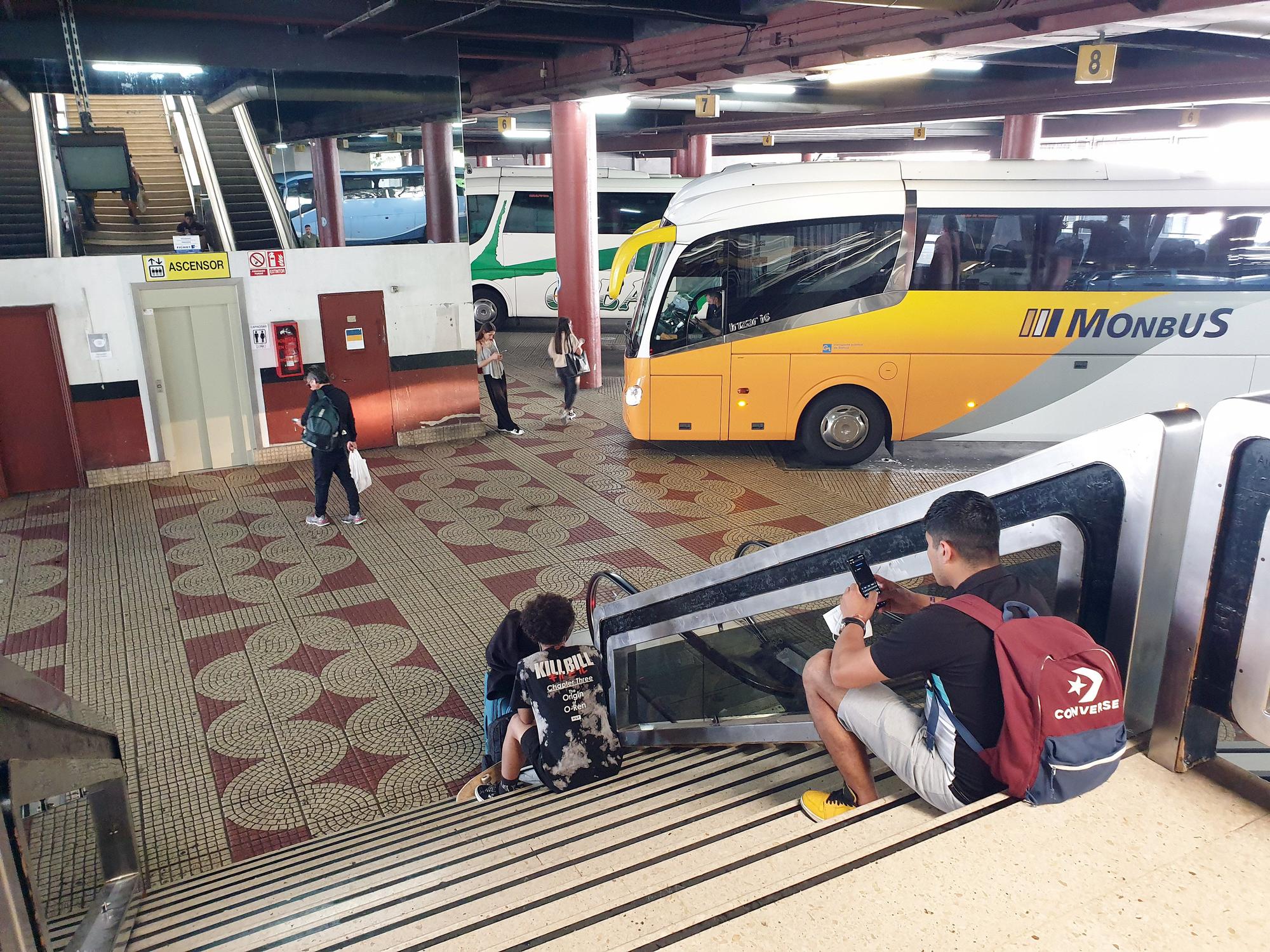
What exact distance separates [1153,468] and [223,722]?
17.5 feet

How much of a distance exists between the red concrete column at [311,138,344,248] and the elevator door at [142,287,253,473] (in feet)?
4.42

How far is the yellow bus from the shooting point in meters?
9.70

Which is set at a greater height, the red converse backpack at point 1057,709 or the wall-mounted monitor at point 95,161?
the wall-mounted monitor at point 95,161

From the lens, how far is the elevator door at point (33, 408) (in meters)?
9.32

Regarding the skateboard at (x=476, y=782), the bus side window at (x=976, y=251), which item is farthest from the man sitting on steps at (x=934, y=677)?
the bus side window at (x=976, y=251)

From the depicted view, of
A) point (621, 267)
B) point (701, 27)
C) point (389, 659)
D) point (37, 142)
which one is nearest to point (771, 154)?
point (701, 27)

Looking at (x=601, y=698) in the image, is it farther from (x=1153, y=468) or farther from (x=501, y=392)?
A: (x=501, y=392)

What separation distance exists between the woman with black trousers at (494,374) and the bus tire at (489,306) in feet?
24.3

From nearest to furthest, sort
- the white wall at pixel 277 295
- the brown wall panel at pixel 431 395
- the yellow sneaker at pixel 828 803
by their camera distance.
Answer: the yellow sneaker at pixel 828 803 → the white wall at pixel 277 295 → the brown wall panel at pixel 431 395

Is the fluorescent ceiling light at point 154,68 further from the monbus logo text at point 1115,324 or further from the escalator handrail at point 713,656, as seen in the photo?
the monbus logo text at point 1115,324

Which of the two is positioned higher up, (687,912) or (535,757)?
(687,912)

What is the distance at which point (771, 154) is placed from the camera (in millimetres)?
32719

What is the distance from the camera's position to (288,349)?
1069 centimetres

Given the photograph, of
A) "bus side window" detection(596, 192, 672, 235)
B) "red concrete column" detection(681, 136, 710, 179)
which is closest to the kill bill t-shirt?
"bus side window" detection(596, 192, 672, 235)
